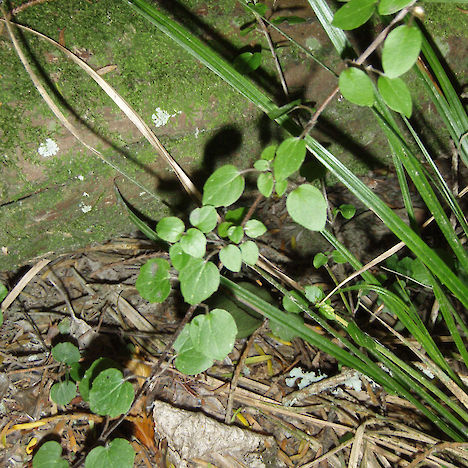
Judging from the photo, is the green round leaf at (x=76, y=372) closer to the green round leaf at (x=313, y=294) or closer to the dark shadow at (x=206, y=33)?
the green round leaf at (x=313, y=294)

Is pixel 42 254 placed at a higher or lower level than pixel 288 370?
lower

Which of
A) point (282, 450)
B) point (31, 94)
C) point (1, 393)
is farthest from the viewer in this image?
point (1, 393)

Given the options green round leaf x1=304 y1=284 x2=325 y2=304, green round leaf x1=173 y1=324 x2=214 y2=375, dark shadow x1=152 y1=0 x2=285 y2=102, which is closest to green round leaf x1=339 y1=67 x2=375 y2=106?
green round leaf x1=173 y1=324 x2=214 y2=375

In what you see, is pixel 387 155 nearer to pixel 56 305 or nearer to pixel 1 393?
pixel 56 305

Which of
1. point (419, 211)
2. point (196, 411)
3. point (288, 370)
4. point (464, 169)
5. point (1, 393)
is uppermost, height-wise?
point (464, 169)

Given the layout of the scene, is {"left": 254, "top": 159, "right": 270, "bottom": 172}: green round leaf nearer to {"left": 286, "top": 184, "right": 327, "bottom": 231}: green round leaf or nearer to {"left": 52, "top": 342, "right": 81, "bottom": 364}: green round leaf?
{"left": 286, "top": 184, "right": 327, "bottom": 231}: green round leaf

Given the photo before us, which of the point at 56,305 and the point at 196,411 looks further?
the point at 56,305

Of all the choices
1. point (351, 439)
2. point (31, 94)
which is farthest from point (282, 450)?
point (31, 94)
